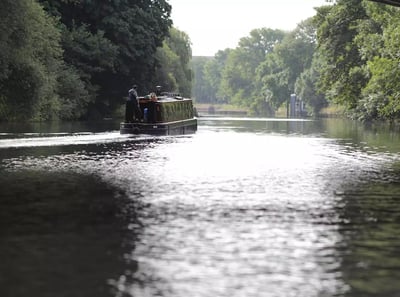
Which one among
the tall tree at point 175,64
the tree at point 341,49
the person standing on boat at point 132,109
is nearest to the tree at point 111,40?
the tall tree at point 175,64

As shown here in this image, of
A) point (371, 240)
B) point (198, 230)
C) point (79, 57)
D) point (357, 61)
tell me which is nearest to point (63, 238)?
point (198, 230)

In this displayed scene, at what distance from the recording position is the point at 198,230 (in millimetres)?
10055

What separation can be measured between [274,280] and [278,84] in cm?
13477

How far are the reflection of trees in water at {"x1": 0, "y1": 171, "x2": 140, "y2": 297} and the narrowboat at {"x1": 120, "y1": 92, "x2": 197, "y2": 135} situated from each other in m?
24.6

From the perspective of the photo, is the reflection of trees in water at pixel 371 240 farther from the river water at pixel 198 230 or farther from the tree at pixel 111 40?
the tree at pixel 111 40

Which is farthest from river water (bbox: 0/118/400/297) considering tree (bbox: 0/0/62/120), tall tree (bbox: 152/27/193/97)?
tall tree (bbox: 152/27/193/97)

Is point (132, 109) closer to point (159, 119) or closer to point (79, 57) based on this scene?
point (159, 119)

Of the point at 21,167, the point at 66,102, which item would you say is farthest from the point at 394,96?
the point at 21,167

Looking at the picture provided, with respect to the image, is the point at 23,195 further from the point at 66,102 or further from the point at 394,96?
the point at 66,102

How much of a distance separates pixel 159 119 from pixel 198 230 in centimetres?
3142

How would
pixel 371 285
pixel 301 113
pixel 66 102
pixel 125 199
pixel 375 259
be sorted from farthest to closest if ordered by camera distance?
pixel 301 113 < pixel 66 102 < pixel 125 199 < pixel 375 259 < pixel 371 285

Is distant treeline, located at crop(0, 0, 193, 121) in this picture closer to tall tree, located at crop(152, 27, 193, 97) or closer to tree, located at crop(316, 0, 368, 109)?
tall tree, located at crop(152, 27, 193, 97)

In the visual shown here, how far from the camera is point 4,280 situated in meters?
7.08

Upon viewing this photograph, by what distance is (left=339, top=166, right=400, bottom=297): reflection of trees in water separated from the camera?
23.5 feet
